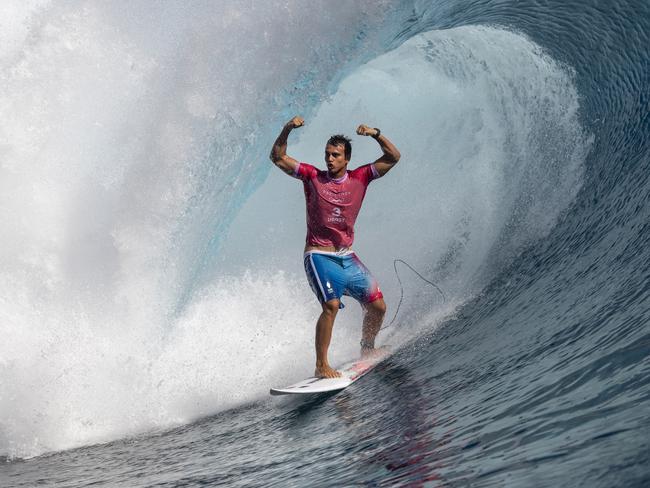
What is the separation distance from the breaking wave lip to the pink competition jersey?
108cm

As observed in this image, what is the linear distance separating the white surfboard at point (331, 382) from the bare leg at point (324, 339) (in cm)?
5

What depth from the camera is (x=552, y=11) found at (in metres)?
11.1

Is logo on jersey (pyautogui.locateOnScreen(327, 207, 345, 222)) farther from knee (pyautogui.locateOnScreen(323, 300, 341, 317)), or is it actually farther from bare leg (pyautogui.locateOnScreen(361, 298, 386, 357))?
bare leg (pyautogui.locateOnScreen(361, 298, 386, 357))

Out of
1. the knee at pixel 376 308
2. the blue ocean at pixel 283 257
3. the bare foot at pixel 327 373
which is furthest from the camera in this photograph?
the knee at pixel 376 308

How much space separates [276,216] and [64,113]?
9.84 ft

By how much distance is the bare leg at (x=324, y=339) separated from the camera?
586cm

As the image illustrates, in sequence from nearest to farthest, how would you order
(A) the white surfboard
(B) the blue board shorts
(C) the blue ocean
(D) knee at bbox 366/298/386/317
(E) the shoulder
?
(C) the blue ocean, (A) the white surfboard, (B) the blue board shorts, (E) the shoulder, (D) knee at bbox 366/298/386/317

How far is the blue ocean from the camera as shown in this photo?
4.19 metres

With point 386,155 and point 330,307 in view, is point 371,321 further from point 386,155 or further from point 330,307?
point 386,155

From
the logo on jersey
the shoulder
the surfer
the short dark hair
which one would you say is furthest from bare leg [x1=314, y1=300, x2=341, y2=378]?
the short dark hair

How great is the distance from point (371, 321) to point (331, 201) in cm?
93

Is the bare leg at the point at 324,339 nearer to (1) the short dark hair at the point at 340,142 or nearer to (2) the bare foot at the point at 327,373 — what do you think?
(2) the bare foot at the point at 327,373

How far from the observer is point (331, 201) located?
235 inches

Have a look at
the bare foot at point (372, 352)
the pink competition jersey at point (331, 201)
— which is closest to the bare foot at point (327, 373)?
the bare foot at point (372, 352)
